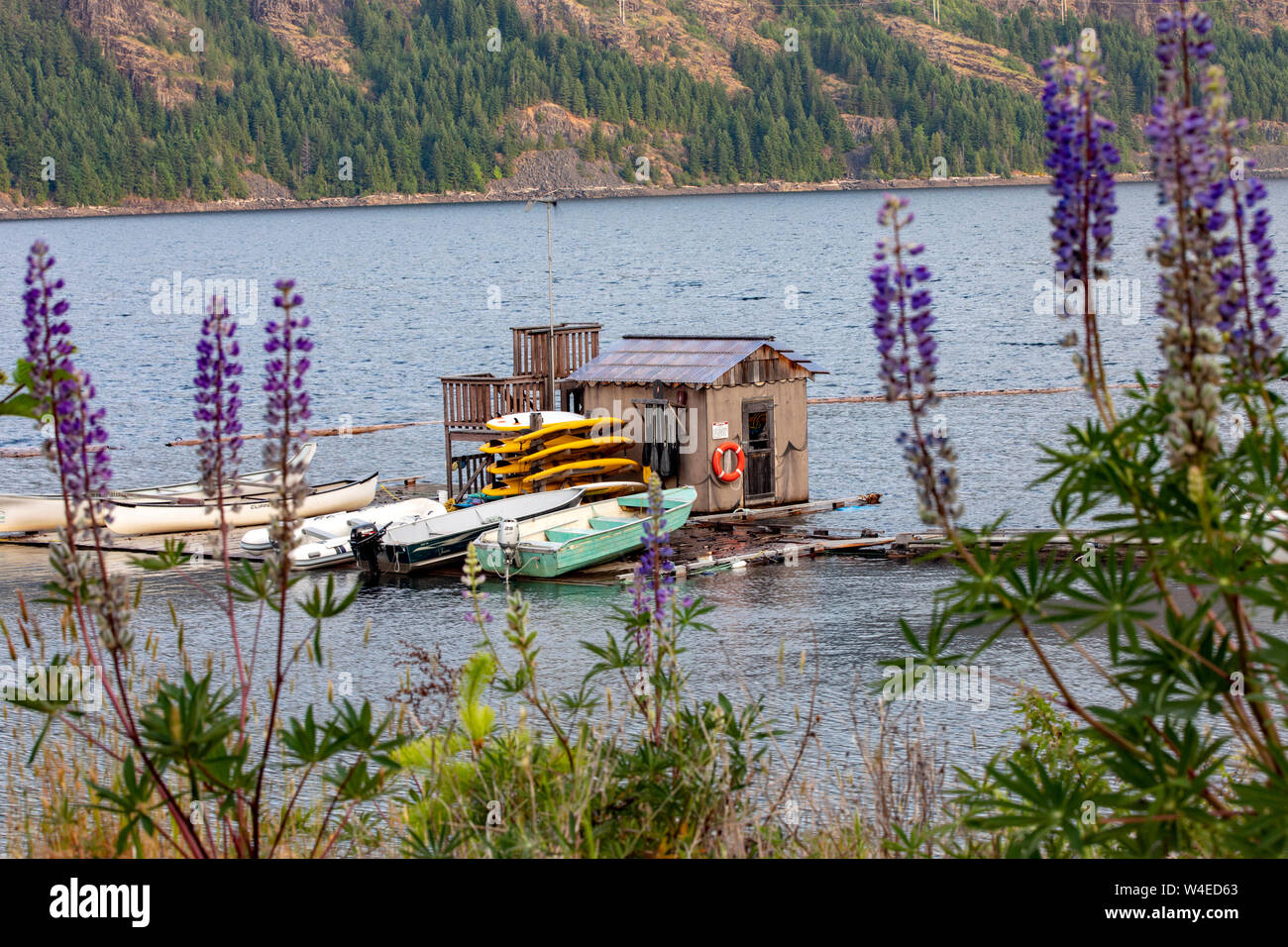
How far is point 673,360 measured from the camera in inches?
1184

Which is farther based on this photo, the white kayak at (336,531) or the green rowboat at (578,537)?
the white kayak at (336,531)

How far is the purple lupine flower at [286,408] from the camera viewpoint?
538cm

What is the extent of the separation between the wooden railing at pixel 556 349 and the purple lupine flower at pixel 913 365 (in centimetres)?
2752

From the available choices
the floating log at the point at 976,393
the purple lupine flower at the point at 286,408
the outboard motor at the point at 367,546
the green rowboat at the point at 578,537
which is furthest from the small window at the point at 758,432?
the purple lupine flower at the point at 286,408

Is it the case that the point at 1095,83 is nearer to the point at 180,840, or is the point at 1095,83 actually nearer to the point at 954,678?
the point at 180,840

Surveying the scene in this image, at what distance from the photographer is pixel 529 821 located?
21.4 ft

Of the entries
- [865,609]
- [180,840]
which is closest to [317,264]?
[865,609]

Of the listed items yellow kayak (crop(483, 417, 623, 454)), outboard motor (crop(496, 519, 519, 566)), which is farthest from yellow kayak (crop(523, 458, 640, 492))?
outboard motor (crop(496, 519, 519, 566))

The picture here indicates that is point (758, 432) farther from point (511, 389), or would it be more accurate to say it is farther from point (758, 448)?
point (511, 389)

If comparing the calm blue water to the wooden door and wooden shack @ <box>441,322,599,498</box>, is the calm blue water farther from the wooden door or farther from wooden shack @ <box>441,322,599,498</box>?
wooden shack @ <box>441,322,599,498</box>

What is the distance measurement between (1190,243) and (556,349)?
93.7 feet

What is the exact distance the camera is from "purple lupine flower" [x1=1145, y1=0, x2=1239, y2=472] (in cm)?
420

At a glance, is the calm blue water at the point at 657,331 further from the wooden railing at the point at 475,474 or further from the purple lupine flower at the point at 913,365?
the wooden railing at the point at 475,474

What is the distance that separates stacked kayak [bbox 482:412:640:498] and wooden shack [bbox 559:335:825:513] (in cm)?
48
